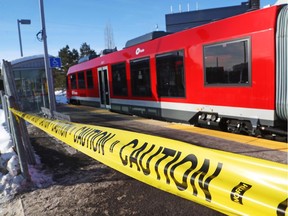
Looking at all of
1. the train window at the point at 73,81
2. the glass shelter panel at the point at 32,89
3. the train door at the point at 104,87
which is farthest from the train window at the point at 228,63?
the train window at the point at 73,81

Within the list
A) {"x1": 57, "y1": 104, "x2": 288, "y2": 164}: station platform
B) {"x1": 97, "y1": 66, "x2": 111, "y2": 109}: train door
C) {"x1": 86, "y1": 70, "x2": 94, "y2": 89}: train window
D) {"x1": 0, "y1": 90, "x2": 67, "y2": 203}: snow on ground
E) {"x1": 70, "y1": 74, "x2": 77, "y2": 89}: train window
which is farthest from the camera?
{"x1": 70, "y1": 74, "x2": 77, "y2": 89}: train window

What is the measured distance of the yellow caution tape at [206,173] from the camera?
119 cm

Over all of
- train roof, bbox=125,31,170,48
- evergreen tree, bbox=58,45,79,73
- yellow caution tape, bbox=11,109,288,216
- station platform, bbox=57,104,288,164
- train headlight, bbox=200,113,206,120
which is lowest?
station platform, bbox=57,104,288,164

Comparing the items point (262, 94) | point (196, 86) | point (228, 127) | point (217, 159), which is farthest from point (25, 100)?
point (217, 159)

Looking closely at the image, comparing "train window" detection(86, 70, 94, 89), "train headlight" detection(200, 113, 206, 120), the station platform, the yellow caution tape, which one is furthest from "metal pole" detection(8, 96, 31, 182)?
"train window" detection(86, 70, 94, 89)

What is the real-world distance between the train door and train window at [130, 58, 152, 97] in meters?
2.86

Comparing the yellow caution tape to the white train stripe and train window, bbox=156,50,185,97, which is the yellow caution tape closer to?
the white train stripe

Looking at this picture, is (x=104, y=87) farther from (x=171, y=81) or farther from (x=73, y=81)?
(x=73, y=81)

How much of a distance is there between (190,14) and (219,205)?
36.5 metres

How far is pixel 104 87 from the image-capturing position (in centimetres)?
1381

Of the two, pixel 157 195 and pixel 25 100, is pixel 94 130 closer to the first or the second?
pixel 157 195

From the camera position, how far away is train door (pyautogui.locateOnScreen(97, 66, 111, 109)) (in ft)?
44.2

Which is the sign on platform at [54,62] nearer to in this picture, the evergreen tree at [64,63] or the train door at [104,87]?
the train door at [104,87]

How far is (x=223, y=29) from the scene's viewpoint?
650 centimetres
